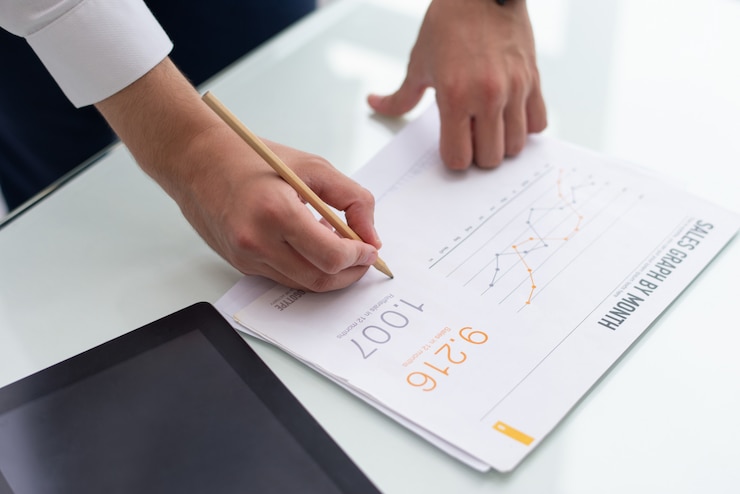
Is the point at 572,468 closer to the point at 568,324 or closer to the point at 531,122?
the point at 568,324

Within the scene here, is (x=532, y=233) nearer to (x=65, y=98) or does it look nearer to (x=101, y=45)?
(x=101, y=45)

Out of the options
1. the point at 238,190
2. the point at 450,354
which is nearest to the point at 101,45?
the point at 238,190

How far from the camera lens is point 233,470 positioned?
49cm

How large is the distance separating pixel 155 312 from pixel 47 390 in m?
0.11

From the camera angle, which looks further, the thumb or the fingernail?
the thumb

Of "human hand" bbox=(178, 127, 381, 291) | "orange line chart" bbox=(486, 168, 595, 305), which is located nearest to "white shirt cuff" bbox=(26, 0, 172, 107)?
"human hand" bbox=(178, 127, 381, 291)

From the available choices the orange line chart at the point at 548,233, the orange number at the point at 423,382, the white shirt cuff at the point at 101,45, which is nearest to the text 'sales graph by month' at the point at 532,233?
the orange line chart at the point at 548,233

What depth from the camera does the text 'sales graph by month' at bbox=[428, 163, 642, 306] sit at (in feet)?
2.06

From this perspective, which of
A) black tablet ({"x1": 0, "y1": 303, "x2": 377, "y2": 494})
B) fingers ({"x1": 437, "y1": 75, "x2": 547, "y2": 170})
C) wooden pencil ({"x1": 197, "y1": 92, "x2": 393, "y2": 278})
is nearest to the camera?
black tablet ({"x1": 0, "y1": 303, "x2": 377, "y2": 494})

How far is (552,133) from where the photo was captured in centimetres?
80

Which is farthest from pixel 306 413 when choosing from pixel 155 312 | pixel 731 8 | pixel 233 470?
pixel 731 8

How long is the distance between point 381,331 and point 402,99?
0.33 m

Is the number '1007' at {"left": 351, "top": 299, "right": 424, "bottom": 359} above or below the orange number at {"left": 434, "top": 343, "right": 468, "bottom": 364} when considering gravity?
above

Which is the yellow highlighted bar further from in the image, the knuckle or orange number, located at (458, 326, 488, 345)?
the knuckle
